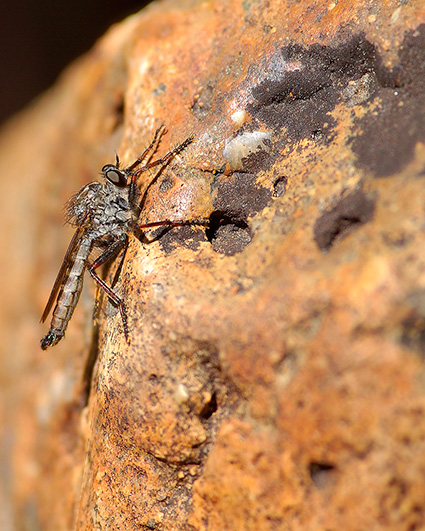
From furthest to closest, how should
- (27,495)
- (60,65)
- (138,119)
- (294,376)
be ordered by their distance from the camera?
(60,65) < (27,495) < (138,119) < (294,376)

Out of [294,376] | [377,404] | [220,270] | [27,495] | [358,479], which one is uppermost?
[27,495]

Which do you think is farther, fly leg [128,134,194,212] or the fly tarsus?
the fly tarsus

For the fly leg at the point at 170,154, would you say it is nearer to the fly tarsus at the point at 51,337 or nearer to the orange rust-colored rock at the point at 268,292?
the orange rust-colored rock at the point at 268,292

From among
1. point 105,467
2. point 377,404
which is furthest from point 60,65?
point 377,404

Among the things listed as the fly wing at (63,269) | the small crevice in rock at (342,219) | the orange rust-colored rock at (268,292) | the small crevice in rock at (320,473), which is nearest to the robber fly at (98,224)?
the fly wing at (63,269)

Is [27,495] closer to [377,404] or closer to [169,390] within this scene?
[169,390]

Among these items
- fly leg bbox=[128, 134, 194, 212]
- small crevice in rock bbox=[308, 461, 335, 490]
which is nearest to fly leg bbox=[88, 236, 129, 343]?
fly leg bbox=[128, 134, 194, 212]

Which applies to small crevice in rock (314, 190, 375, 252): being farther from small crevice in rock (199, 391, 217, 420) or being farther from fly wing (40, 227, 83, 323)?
fly wing (40, 227, 83, 323)

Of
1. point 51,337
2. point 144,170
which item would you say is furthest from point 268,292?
point 51,337
